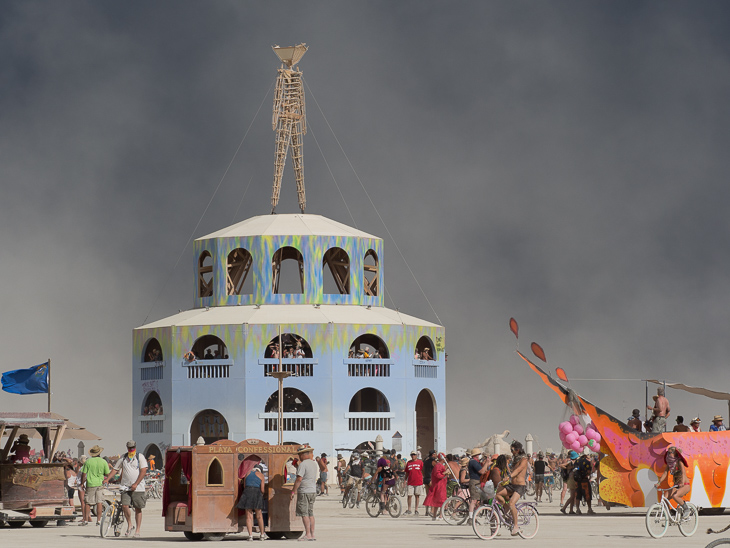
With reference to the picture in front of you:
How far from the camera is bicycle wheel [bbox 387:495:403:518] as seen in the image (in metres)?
31.3

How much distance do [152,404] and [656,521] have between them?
39358mm

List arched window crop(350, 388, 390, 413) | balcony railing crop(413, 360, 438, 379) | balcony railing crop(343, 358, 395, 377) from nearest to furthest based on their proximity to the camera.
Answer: balcony railing crop(343, 358, 395, 377) → balcony railing crop(413, 360, 438, 379) → arched window crop(350, 388, 390, 413)

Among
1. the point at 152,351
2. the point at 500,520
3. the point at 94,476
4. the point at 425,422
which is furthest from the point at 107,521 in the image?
the point at 425,422

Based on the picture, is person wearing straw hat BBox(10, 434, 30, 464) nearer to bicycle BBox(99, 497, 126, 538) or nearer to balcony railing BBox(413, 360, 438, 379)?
bicycle BBox(99, 497, 126, 538)

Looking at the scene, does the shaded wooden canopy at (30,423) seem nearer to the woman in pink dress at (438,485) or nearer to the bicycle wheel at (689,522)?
the woman in pink dress at (438,485)

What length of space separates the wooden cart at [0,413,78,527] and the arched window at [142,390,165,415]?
30.5 metres

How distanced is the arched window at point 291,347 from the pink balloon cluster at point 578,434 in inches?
1081

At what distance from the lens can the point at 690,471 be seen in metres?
29.2

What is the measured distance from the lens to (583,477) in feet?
102

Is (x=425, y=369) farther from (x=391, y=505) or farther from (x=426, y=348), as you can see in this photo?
(x=391, y=505)

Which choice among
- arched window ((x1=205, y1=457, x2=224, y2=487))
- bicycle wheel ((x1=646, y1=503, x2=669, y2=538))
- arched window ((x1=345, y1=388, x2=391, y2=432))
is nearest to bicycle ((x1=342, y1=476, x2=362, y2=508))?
arched window ((x1=205, y1=457, x2=224, y2=487))

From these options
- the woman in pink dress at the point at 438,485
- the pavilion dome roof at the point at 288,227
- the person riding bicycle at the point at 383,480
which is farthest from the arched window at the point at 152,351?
the woman in pink dress at the point at 438,485

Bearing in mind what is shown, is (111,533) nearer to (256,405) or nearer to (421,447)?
(256,405)

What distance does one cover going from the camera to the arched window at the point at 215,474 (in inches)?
915
